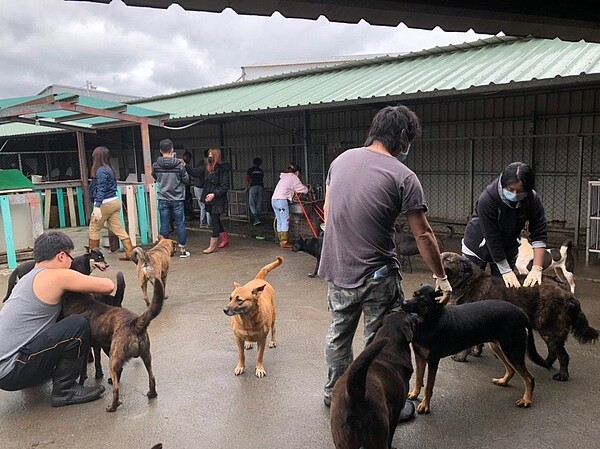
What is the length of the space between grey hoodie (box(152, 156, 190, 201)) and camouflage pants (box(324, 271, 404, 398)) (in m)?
5.99

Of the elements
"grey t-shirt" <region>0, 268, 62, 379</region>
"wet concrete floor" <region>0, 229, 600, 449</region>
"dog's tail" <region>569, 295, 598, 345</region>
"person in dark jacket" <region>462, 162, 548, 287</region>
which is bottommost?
"wet concrete floor" <region>0, 229, 600, 449</region>

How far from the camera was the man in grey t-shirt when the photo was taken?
2.83 metres

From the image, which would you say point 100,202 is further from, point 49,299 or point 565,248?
point 565,248

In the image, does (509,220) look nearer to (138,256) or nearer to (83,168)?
(138,256)

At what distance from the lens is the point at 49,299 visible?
3.60 metres

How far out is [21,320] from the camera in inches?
139

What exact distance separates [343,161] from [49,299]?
2.39 m

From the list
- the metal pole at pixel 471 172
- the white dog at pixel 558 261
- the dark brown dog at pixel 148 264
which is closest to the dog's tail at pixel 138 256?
the dark brown dog at pixel 148 264

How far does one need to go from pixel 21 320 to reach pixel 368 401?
260 centimetres

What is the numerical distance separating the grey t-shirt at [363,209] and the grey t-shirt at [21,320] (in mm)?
2148

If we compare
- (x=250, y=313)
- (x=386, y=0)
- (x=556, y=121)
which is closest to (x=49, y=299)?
(x=250, y=313)

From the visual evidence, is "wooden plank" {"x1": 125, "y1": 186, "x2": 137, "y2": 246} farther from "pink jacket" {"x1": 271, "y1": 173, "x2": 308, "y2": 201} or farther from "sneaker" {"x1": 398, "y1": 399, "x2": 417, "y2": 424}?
"sneaker" {"x1": 398, "y1": 399, "x2": 417, "y2": 424}

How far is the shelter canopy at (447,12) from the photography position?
121 inches

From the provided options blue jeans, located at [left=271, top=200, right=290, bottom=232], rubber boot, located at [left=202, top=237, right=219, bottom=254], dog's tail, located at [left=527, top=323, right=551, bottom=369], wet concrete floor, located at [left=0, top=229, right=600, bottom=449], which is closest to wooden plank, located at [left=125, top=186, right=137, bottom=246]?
rubber boot, located at [left=202, top=237, right=219, bottom=254]
